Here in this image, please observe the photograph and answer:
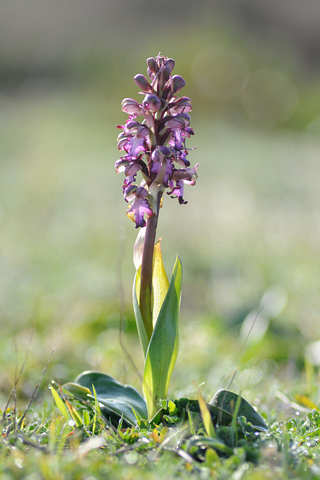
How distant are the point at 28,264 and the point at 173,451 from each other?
4.20 meters

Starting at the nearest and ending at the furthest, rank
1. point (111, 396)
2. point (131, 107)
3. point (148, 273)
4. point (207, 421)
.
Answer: point (207, 421)
point (131, 107)
point (148, 273)
point (111, 396)

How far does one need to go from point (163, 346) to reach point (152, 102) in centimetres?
92

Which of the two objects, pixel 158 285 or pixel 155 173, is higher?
pixel 155 173

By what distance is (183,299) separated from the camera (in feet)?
17.0

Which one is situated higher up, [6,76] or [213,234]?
[6,76]

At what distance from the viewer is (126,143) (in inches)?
79.7

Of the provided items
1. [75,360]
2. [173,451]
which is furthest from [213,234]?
[173,451]

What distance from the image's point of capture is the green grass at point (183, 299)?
1.61 metres

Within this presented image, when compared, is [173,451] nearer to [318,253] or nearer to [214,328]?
[214,328]

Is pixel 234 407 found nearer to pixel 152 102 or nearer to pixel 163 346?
pixel 163 346

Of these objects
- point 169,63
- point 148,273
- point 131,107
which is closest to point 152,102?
point 131,107

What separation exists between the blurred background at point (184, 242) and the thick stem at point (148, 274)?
448 millimetres

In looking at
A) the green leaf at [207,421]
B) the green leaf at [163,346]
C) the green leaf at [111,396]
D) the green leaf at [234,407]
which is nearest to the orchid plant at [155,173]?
the green leaf at [163,346]

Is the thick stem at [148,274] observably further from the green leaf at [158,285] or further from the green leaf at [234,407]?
the green leaf at [234,407]
